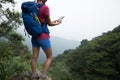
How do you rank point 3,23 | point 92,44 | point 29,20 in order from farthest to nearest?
point 92,44 < point 3,23 < point 29,20

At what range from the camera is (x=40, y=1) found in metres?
5.54

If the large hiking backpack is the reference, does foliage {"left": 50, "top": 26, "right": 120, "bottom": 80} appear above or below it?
below

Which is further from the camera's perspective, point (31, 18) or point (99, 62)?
point (99, 62)

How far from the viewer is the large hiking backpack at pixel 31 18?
519 cm

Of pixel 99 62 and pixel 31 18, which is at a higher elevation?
pixel 31 18

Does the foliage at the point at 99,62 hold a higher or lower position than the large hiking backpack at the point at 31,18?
lower

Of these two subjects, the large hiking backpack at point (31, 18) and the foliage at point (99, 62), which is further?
the foliage at point (99, 62)

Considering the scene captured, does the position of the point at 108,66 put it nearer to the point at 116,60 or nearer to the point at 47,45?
the point at 116,60

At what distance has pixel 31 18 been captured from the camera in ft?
17.0

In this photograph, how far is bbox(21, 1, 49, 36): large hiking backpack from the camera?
17.0ft

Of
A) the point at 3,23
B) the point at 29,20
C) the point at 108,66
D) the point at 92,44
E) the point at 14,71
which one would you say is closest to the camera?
the point at 29,20

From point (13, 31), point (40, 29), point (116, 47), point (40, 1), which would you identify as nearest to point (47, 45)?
point (40, 29)

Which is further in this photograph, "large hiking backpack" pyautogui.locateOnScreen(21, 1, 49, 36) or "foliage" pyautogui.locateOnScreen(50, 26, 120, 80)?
"foliage" pyautogui.locateOnScreen(50, 26, 120, 80)

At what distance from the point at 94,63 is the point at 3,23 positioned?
761 inches
